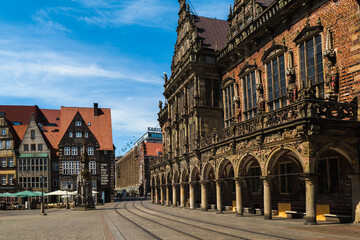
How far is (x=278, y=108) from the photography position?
23359 millimetres

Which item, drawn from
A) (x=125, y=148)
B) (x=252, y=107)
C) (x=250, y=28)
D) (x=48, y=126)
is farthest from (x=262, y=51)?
(x=125, y=148)

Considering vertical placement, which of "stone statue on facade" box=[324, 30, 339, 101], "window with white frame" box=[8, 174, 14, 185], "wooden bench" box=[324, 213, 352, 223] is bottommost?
"wooden bench" box=[324, 213, 352, 223]

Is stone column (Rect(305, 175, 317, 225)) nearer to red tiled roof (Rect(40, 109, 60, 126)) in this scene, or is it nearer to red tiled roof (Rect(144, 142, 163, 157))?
red tiled roof (Rect(40, 109, 60, 126))

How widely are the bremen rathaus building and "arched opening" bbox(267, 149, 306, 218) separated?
2.4 inches

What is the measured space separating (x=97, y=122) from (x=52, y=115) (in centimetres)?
1318

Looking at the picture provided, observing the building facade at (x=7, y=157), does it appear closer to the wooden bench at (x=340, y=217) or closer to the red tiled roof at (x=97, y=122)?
the red tiled roof at (x=97, y=122)

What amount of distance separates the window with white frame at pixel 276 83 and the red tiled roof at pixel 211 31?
11155mm

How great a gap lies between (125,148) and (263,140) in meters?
170

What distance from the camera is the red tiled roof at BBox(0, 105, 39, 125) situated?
7262 centimetres

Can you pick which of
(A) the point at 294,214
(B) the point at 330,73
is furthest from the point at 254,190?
(B) the point at 330,73

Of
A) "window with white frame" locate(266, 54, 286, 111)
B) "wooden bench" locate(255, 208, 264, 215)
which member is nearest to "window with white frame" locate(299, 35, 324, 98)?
"window with white frame" locate(266, 54, 286, 111)

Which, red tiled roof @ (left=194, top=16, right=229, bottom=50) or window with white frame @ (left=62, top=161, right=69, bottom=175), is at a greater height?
red tiled roof @ (left=194, top=16, right=229, bottom=50)

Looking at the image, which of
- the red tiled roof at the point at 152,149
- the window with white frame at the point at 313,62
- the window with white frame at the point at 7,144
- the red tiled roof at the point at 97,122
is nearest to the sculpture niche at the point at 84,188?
the red tiled roof at the point at 97,122

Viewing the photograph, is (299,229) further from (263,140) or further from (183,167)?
(183,167)
